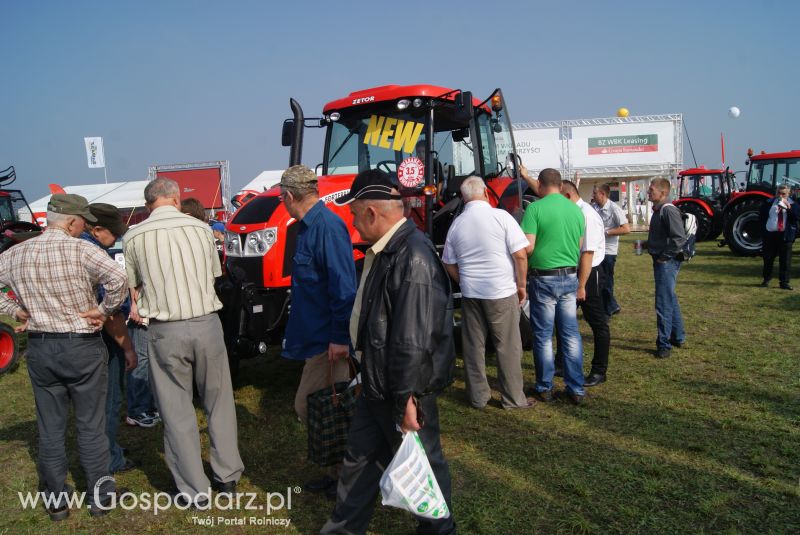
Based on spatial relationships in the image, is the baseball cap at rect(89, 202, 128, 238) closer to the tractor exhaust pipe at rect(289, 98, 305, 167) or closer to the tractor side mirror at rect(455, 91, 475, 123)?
the tractor exhaust pipe at rect(289, 98, 305, 167)

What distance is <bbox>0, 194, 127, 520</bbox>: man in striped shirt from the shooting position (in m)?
2.89

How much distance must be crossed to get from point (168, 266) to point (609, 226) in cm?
508

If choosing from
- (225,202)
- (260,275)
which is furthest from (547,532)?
(225,202)

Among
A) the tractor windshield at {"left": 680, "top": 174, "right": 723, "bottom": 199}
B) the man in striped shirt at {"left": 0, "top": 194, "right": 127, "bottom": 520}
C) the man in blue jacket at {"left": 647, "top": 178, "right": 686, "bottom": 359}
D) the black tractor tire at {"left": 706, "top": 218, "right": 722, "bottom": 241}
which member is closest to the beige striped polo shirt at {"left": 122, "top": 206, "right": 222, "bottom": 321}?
the man in striped shirt at {"left": 0, "top": 194, "right": 127, "bottom": 520}

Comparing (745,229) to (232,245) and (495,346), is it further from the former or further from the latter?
(232,245)

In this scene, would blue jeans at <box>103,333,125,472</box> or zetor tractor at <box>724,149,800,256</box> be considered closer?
blue jeans at <box>103,333,125,472</box>

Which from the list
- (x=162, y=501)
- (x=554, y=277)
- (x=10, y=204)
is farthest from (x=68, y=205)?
(x=10, y=204)

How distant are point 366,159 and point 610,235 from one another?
9.49 ft

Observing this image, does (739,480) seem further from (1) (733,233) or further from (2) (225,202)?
(2) (225,202)

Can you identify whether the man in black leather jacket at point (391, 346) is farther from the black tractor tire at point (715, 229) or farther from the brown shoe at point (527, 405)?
the black tractor tire at point (715, 229)

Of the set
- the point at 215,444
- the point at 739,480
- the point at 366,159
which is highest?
the point at 366,159

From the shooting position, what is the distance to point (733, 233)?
13.4 m

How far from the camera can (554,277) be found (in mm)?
4352

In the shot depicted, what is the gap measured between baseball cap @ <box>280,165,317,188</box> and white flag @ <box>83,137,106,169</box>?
977 inches
